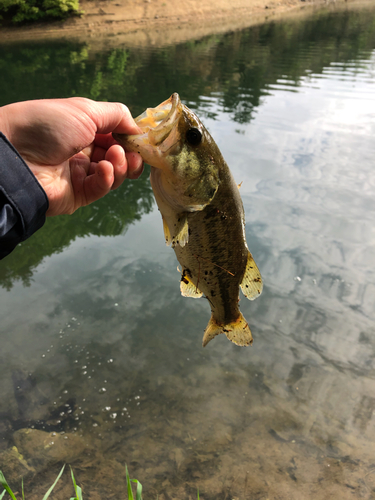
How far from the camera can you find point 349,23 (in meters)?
46.8

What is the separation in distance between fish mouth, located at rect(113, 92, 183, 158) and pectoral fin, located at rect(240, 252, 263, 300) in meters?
1.09

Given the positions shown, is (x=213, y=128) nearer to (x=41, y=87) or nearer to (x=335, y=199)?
(x=335, y=199)

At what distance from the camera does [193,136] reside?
6.98 feet

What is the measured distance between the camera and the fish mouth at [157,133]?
2.06 metres

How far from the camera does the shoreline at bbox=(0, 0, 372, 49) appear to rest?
34844 millimetres

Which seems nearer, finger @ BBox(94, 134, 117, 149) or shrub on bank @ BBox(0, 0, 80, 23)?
finger @ BBox(94, 134, 117, 149)

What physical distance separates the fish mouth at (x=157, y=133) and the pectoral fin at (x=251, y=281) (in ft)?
3.57

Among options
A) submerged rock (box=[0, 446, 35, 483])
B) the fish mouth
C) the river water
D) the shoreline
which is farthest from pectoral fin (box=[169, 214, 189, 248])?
the shoreline

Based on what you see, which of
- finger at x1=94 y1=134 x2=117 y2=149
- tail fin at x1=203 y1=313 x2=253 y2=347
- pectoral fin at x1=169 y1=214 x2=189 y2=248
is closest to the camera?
pectoral fin at x1=169 y1=214 x2=189 y2=248

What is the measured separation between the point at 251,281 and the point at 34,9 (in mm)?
40496

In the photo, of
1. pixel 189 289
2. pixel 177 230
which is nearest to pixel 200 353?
pixel 189 289

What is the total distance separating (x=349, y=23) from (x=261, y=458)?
187 ft

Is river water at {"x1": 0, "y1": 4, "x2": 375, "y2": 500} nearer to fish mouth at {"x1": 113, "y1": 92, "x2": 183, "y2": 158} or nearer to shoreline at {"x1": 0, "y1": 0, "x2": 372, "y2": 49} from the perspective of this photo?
fish mouth at {"x1": 113, "y1": 92, "x2": 183, "y2": 158}

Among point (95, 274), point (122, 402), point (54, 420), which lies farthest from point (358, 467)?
point (95, 274)
